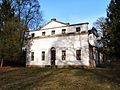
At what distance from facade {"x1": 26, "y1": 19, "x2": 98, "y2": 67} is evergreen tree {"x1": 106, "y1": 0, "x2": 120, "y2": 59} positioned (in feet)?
36.9

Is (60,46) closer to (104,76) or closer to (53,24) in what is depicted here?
(53,24)

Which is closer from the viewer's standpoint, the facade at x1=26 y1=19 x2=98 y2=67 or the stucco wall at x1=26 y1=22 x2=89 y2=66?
the stucco wall at x1=26 y1=22 x2=89 y2=66

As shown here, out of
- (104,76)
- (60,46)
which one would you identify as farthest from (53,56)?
(104,76)

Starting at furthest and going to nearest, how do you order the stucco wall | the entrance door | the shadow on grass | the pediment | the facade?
the pediment → the entrance door → the facade → the stucco wall → the shadow on grass

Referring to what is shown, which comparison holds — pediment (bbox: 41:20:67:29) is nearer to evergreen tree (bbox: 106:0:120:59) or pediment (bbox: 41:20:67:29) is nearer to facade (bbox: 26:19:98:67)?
facade (bbox: 26:19:98:67)

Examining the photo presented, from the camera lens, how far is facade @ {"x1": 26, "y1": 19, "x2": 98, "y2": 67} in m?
35.7

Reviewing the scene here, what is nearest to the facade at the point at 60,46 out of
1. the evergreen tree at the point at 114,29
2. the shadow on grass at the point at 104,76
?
the shadow on grass at the point at 104,76

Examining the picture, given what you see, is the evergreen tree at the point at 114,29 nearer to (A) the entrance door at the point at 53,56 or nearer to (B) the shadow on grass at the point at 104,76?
(B) the shadow on grass at the point at 104,76

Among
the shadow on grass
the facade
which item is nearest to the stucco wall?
the facade

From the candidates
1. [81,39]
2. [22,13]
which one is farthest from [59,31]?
[22,13]

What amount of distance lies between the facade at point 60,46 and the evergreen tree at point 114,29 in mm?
11243

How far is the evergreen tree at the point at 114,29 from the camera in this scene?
21797 mm

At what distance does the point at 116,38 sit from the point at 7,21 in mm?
24361

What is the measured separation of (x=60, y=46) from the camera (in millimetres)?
37875
